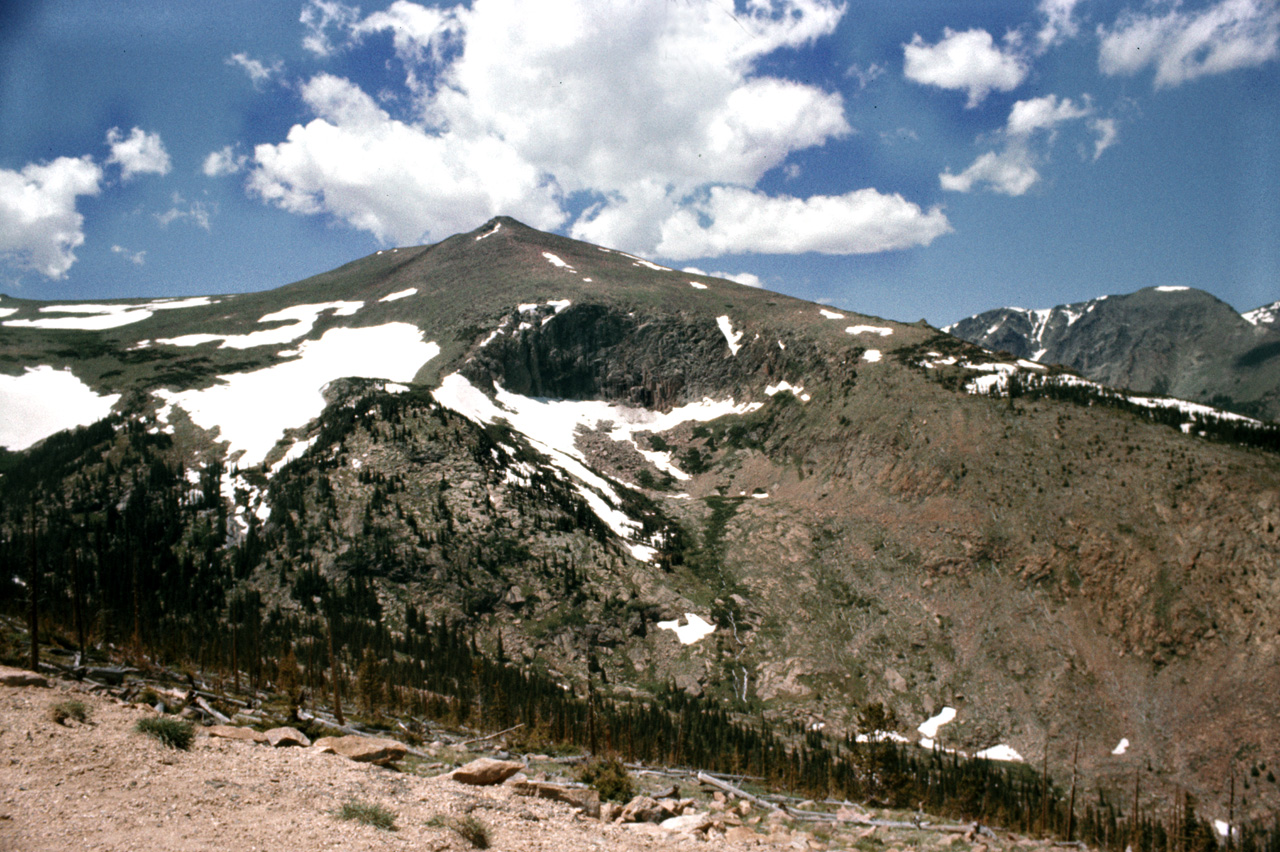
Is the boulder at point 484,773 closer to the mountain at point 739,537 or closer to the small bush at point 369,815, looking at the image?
the small bush at point 369,815

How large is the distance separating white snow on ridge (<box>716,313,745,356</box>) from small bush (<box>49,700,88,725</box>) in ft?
456

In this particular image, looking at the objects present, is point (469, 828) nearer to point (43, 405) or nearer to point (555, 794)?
point (555, 794)

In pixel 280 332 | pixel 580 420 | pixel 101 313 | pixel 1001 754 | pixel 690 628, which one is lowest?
pixel 1001 754

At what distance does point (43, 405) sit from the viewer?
10419 cm

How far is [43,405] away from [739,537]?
11101cm

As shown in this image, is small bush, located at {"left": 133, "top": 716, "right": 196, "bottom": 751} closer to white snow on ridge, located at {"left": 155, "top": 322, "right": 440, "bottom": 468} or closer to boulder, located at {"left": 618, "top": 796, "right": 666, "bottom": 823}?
boulder, located at {"left": 618, "top": 796, "right": 666, "bottom": 823}

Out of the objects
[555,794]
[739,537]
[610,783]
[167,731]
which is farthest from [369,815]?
[739,537]

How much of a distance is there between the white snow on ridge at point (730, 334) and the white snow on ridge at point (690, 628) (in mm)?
73487

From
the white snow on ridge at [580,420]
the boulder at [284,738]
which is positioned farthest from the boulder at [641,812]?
the white snow on ridge at [580,420]

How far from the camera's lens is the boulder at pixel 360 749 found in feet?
56.4

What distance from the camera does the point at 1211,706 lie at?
69938 millimetres

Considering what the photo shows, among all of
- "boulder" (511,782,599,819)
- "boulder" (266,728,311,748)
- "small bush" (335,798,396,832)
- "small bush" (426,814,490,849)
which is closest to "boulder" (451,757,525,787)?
"boulder" (511,782,599,819)

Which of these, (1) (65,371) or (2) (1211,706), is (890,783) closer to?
(2) (1211,706)

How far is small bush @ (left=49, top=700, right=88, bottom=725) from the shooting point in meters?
13.8
